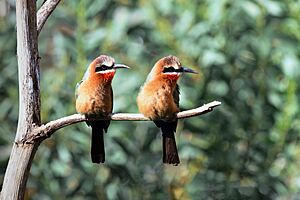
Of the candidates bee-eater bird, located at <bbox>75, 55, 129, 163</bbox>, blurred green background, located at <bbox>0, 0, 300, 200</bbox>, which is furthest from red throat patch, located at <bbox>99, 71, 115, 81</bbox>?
blurred green background, located at <bbox>0, 0, 300, 200</bbox>

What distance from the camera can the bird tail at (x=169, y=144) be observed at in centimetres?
132

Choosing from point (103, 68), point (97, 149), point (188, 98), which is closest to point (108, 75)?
point (103, 68)

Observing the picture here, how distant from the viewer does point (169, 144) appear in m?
1.35

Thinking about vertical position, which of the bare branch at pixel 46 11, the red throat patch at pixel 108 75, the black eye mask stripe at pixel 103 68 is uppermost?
the bare branch at pixel 46 11

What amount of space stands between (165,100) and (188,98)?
1.50 m

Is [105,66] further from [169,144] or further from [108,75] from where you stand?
[169,144]

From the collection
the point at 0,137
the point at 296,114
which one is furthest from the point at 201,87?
the point at 0,137

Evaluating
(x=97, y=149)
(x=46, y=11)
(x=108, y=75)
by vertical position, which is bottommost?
(x=97, y=149)

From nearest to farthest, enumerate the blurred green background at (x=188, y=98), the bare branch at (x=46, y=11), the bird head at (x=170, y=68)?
the bird head at (x=170, y=68) < the bare branch at (x=46, y=11) < the blurred green background at (x=188, y=98)

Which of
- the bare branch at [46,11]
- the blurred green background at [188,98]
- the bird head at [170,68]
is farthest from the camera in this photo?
the blurred green background at [188,98]

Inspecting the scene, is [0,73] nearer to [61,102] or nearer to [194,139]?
[61,102]

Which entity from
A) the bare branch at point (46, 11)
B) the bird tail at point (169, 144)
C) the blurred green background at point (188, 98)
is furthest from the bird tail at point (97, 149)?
the blurred green background at point (188, 98)

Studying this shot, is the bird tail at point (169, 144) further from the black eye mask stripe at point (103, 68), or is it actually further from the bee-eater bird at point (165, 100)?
the black eye mask stripe at point (103, 68)

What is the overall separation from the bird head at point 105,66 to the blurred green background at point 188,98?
4.48 feet
